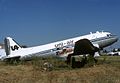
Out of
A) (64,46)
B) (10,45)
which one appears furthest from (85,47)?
(10,45)

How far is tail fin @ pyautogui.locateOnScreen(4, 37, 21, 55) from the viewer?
4534 centimetres

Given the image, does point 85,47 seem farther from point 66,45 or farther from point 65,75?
point 65,75

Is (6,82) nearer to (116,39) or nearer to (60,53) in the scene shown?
(60,53)

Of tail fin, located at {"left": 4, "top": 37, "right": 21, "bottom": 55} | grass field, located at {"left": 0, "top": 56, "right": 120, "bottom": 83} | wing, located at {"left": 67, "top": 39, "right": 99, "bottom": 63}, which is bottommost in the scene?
grass field, located at {"left": 0, "top": 56, "right": 120, "bottom": 83}

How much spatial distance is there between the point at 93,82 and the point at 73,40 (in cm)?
2381

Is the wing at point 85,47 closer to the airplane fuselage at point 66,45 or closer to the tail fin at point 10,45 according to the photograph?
the airplane fuselage at point 66,45

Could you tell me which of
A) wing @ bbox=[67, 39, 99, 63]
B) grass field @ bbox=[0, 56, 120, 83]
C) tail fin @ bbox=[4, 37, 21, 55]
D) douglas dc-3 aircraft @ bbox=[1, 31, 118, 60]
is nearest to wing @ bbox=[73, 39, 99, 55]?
wing @ bbox=[67, 39, 99, 63]

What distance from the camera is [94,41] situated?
40.0m

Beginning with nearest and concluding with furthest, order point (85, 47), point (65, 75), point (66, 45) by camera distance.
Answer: point (65, 75), point (85, 47), point (66, 45)

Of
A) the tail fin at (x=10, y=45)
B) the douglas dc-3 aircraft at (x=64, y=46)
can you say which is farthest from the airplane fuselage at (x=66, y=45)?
the tail fin at (x=10, y=45)

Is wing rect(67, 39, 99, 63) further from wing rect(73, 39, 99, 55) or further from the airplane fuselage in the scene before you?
the airplane fuselage

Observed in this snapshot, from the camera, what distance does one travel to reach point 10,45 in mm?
45750

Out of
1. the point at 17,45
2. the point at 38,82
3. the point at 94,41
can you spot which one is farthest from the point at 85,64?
the point at 17,45

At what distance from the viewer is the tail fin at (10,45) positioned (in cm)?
4534
